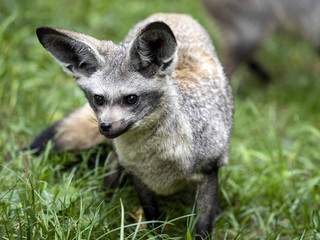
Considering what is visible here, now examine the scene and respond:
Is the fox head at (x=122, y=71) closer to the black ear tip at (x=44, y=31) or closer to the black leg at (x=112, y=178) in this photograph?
the black ear tip at (x=44, y=31)

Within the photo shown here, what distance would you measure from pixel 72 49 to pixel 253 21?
3923 mm

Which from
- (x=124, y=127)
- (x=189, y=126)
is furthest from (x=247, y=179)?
(x=124, y=127)

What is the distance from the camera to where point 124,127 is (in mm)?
2922

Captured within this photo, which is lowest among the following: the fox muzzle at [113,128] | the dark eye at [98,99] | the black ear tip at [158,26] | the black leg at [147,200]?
the black leg at [147,200]

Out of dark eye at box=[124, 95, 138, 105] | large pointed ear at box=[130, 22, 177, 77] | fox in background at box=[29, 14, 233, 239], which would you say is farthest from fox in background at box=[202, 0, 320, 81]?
dark eye at box=[124, 95, 138, 105]

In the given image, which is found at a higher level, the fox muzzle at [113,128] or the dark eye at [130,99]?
the dark eye at [130,99]

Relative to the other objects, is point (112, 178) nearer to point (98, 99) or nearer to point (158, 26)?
point (98, 99)

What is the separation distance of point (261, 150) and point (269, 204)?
1094 millimetres

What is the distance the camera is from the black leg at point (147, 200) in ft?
11.8

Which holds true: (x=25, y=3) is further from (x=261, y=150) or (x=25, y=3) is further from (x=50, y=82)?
(x=261, y=150)

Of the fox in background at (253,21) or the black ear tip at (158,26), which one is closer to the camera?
the black ear tip at (158,26)

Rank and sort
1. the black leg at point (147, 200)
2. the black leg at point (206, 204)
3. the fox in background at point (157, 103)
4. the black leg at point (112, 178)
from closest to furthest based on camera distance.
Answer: the fox in background at point (157, 103), the black leg at point (206, 204), the black leg at point (147, 200), the black leg at point (112, 178)

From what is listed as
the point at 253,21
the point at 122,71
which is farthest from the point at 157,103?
the point at 253,21

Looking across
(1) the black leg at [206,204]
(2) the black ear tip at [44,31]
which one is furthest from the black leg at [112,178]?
(2) the black ear tip at [44,31]
